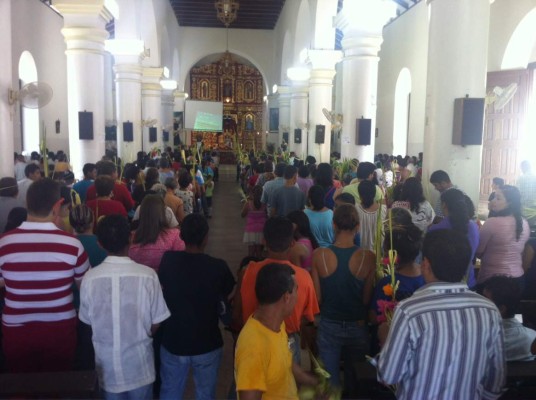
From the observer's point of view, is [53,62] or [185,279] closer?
[185,279]

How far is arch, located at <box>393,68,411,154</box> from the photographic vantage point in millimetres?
18719

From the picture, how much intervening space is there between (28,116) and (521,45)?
46.1 feet

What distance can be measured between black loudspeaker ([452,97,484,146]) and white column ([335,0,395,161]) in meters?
4.12

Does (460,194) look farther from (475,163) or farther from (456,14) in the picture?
(456,14)

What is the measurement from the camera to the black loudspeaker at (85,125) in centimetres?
985

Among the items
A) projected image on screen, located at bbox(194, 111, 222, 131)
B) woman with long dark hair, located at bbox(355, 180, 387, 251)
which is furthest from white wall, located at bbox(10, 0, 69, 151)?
woman with long dark hair, located at bbox(355, 180, 387, 251)

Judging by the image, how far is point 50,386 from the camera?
2734 millimetres

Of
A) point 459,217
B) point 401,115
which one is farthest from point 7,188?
point 401,115

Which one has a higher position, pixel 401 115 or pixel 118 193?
pixel 401 115

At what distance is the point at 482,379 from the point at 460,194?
7.02ft

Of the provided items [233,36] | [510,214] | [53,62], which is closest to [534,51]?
[510,214]

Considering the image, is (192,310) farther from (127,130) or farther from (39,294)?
(127,130)

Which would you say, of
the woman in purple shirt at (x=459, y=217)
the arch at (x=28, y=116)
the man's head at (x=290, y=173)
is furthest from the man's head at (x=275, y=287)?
the arch at (x=28, y=116)

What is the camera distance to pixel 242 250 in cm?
938
